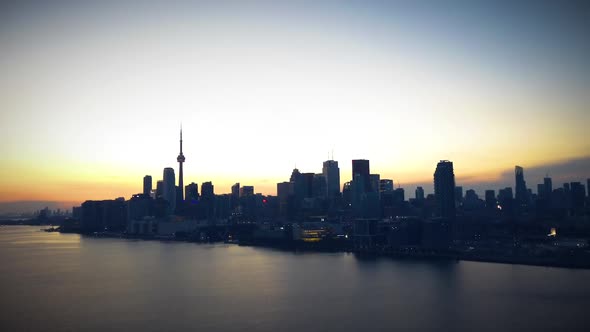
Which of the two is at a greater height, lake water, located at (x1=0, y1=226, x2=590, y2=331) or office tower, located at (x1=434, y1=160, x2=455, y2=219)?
office tower, located at (x1=434, y1=160, x2=455, y2=219)

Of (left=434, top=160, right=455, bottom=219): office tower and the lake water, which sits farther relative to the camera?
(left=434, top=160, right=455, bottom=219): office tower

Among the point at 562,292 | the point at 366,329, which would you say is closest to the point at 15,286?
the point at 366,329

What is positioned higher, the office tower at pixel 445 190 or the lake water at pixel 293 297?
the office tower at pixel 445 190

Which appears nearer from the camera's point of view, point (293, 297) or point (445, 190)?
point (293, 297)

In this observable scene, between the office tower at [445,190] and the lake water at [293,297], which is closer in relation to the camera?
the lake water at [293,297]
